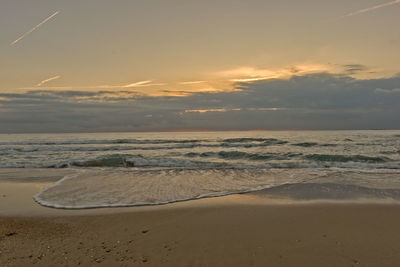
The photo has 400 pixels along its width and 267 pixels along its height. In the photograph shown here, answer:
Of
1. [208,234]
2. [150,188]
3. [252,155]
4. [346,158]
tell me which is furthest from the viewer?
[252,155]

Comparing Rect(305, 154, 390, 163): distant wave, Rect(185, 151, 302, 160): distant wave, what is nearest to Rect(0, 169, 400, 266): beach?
Rect(305, 154, 390, 163): distant wave

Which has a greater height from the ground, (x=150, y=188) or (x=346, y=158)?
(x=150, y=188)

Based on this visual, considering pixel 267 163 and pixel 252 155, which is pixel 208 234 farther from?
pixel 252 155

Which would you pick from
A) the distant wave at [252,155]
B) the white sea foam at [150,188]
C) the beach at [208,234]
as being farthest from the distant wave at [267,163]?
the beach at [208,234]

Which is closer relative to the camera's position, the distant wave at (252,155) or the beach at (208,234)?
the beach at (208,234)

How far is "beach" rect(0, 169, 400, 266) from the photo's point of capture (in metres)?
3.92

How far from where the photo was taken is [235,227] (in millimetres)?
5234

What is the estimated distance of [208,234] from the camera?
16.0 ft

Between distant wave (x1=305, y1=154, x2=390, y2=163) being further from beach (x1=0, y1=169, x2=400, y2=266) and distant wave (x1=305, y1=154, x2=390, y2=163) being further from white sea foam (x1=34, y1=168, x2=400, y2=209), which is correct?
beach (x1=0, y1=169, x2=400, y2=266)

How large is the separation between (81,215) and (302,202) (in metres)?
5.63

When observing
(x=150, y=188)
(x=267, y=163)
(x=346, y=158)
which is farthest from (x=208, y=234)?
(x=346, y=158)

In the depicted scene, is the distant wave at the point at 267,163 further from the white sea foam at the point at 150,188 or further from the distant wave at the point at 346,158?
the white sea foam at the point at 150,188

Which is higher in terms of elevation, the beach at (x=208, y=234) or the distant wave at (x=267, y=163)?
the beach at (x=208, y=234)

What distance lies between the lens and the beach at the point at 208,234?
3.92 m
